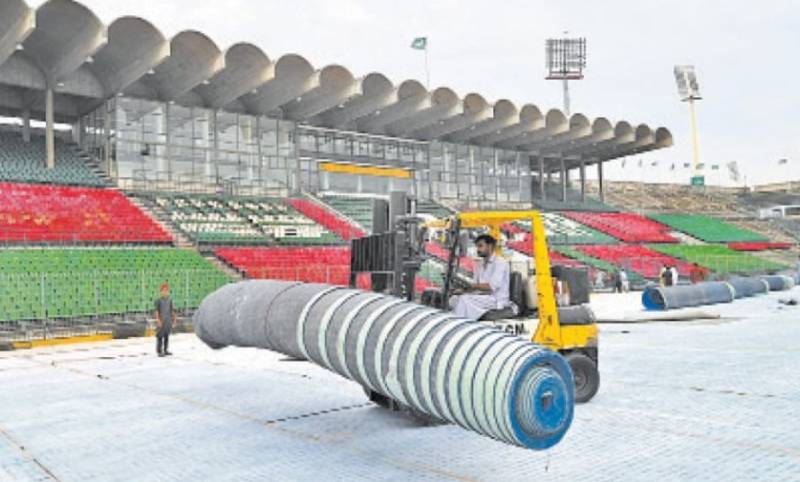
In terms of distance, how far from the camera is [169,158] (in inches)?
1486

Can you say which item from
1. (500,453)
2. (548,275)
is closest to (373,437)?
(500,453)

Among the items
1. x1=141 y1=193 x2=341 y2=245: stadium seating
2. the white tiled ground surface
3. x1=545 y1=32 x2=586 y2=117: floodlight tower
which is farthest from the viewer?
x1=545 y1=32 x2=586 y2=117: floodlight tower

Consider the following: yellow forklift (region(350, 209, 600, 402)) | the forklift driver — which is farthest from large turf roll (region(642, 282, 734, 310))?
the forklift driver

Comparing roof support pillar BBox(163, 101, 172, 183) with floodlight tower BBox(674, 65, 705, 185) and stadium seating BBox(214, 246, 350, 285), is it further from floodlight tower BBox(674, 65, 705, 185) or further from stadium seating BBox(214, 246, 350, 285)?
floodlight tower BBox(674, 65, 705, 185)

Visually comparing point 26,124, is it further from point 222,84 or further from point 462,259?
point 462,259

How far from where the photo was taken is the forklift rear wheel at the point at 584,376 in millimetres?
9039

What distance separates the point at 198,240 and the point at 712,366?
23441 mm

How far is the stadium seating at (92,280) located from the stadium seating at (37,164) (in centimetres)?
838

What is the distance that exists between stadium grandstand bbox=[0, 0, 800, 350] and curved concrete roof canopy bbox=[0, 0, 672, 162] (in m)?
0.10

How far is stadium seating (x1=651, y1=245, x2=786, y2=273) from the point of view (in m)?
45.6

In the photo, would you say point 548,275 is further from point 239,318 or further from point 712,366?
point 712,366

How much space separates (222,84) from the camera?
3825 centimetres

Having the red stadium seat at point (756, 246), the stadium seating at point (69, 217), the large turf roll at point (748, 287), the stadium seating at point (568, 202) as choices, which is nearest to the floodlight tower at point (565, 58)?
the stadium seating at point (568, 202)

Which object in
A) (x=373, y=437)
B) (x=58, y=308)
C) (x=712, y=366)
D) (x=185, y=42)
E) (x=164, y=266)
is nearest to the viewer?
(x=373, y=437)
